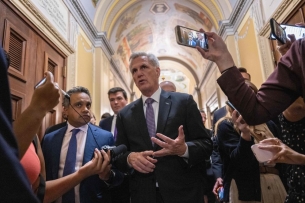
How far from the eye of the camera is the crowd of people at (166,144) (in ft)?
3.36

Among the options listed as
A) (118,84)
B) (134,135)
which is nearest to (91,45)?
(118,84)

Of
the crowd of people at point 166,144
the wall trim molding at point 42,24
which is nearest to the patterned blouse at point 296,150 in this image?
the crowd of people at point 166,144

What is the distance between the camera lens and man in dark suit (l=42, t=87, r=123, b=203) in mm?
2088

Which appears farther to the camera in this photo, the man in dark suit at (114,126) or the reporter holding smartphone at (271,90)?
the man in dark suit at (114,126)

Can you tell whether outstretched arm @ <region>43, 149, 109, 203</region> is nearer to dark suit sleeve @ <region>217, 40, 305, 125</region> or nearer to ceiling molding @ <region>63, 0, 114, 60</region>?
dark suit sleeve @ <region>217, 40, 305, 125</region>

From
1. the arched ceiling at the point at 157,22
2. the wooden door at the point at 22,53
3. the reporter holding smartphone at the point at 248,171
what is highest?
the arched ceiling at the point at 157,22

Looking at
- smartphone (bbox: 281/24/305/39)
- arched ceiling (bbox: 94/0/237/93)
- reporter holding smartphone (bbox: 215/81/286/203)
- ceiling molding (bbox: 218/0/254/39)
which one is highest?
arched ceiling (bbox: 94/0/237/93)

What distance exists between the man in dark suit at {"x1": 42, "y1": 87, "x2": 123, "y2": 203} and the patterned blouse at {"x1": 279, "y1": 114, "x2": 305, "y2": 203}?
118 cm

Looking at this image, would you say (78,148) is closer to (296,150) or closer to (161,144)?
(161,144)

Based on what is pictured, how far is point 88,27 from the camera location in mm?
7496

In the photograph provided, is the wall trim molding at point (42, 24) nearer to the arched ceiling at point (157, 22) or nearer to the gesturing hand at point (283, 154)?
the arched ceiling at point (157, 22)

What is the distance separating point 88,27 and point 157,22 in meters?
5.77

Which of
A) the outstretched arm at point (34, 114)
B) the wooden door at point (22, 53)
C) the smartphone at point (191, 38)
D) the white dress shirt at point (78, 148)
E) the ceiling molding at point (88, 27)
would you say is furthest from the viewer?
the ceiling molding at point (88, 27)

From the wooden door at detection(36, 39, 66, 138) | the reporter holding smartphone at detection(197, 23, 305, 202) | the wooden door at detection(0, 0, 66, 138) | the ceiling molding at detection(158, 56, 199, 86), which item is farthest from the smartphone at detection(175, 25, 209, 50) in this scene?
the ceiling molding at detection(158, 56, 199, 86)
